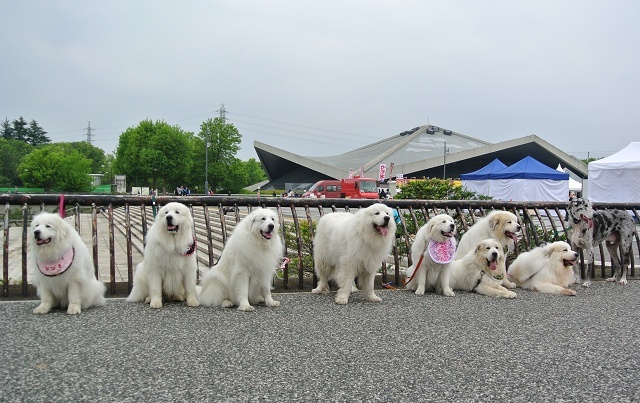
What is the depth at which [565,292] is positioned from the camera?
743cm

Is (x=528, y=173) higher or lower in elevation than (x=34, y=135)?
lower

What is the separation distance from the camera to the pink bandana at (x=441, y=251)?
7.08 m

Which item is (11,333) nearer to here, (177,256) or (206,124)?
(177,256)

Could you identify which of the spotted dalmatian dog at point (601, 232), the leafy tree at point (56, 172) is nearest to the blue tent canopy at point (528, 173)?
the spotted dalmatian dog at point (601, 232)

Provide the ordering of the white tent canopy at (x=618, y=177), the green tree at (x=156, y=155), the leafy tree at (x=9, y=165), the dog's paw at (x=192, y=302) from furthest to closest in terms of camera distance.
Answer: the leafy tree at (x=9, y=165) < the green tree at (x=156, y=155) < the white tent canopy at (x=618, y=177) < the dog's paw at (x=192, y=302)

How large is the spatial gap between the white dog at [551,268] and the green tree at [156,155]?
62556 millimetres

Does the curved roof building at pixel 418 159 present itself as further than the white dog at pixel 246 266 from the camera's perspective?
Yes

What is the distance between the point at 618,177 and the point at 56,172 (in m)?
71.2

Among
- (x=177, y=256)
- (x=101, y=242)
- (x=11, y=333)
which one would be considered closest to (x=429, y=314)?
(x=177, y=256)

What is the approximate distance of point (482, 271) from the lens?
24.5ft

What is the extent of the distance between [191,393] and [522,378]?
98.9 inches

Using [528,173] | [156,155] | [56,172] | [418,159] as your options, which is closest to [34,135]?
[56,172]

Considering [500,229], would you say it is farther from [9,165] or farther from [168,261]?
[9,165]

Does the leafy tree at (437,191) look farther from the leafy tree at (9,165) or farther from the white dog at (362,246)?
the leafy tree at (9,165)
